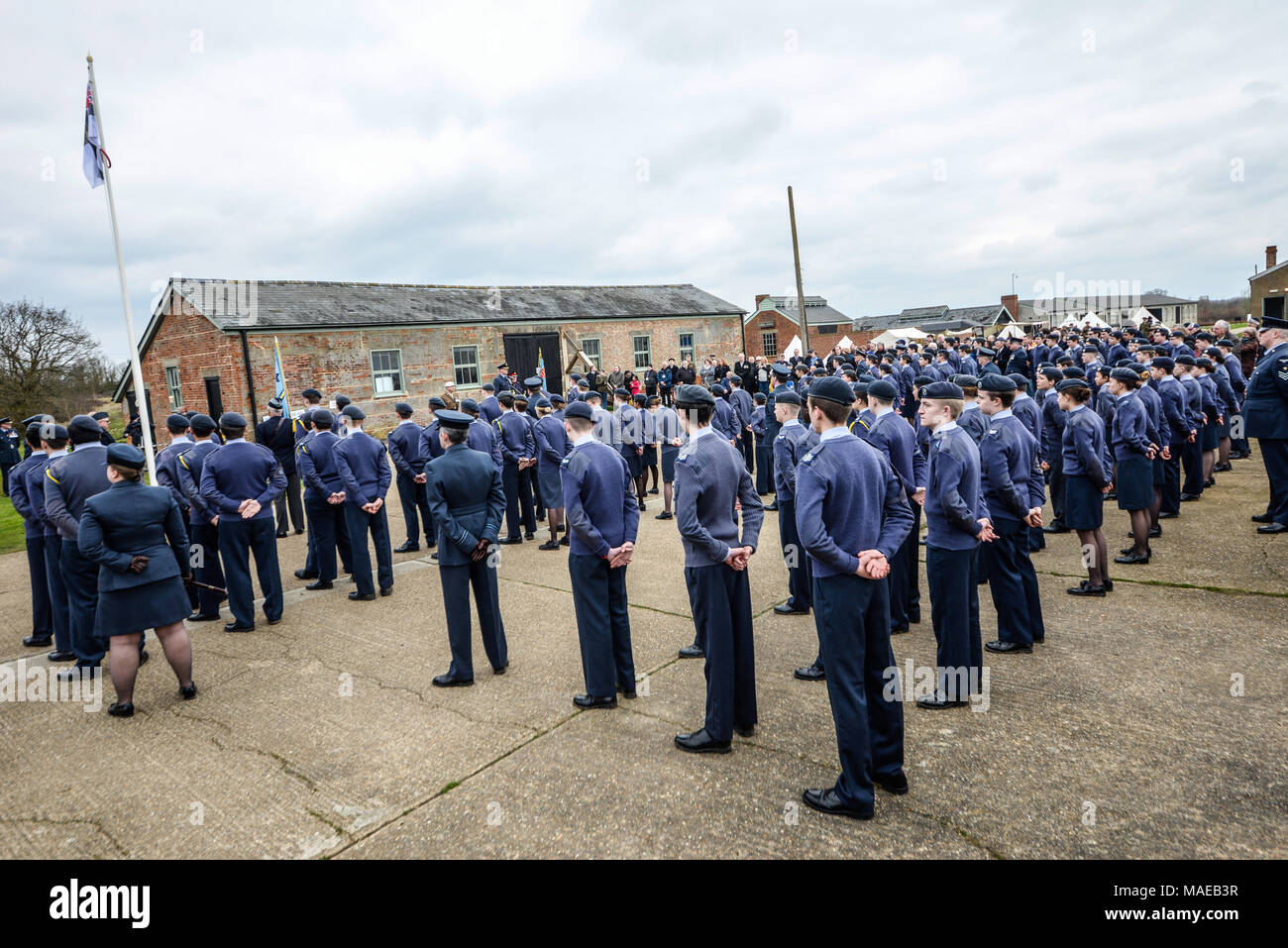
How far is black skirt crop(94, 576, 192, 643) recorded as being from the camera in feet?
16.8

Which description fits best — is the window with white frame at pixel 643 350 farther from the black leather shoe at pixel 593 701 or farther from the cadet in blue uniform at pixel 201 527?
the black leather shoe at pixel 593 701

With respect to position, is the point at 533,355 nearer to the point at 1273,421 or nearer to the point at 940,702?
the point at 1273,421

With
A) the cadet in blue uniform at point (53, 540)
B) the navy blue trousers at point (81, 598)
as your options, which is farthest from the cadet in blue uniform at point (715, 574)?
the cadet in blue uniform at point (53, 540)

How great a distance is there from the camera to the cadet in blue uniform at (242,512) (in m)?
7.04

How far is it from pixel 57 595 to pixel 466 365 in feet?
65.9

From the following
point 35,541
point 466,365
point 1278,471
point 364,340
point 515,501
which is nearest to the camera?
point 35,541

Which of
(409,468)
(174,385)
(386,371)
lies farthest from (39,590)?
(174,385)

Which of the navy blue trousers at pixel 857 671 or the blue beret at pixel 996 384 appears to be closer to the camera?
the navy blue trousers at pixel 857 671

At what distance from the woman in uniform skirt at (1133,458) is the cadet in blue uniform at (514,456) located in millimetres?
7335

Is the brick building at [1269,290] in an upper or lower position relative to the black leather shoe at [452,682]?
upper

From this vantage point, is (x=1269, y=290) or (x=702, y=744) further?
(x=1269, y=290)

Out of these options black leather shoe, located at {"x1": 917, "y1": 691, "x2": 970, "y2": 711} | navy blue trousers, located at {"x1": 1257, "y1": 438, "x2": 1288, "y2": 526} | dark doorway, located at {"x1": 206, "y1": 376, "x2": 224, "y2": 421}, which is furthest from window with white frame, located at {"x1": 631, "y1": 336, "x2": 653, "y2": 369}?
black leather shoe, located at {"x1": 917, "y1": 691, "x2": 970, "y2": 711}

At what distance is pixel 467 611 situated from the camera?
558 cm
